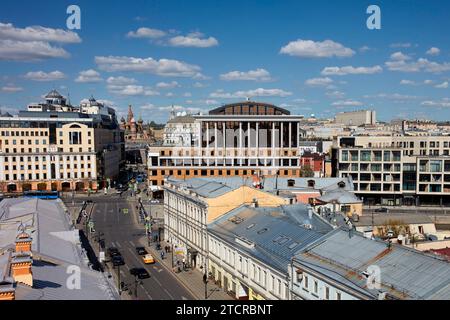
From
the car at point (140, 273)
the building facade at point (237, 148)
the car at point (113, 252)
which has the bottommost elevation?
the car at point (140, 273)

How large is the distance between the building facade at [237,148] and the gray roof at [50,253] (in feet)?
134

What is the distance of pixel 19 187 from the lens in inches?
3964

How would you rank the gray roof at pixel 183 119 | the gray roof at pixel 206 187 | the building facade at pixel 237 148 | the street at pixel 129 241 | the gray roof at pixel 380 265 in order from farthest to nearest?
the gray roof at pixel 183 119, the building facade at pixel 237 148, the gray roof at pixel 206 187, the street at pixel 129 241, the gray roof at pixel 380 265

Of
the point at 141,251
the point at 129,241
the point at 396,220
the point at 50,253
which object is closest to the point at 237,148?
the point at 129,241

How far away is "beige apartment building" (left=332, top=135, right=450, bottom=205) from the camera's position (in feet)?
270

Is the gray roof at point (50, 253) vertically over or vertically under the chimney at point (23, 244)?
under

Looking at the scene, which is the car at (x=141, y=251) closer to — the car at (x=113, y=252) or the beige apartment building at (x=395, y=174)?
the car at (x=113, y=252)

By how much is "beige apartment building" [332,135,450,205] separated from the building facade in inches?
422

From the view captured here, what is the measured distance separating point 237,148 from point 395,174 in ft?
96.0

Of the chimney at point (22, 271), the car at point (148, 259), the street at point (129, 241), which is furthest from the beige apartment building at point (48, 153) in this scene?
the chimney at point (22, 271)

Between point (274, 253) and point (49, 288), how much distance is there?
15.4 m

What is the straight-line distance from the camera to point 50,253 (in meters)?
28.6

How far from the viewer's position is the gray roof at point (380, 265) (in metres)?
20.7
